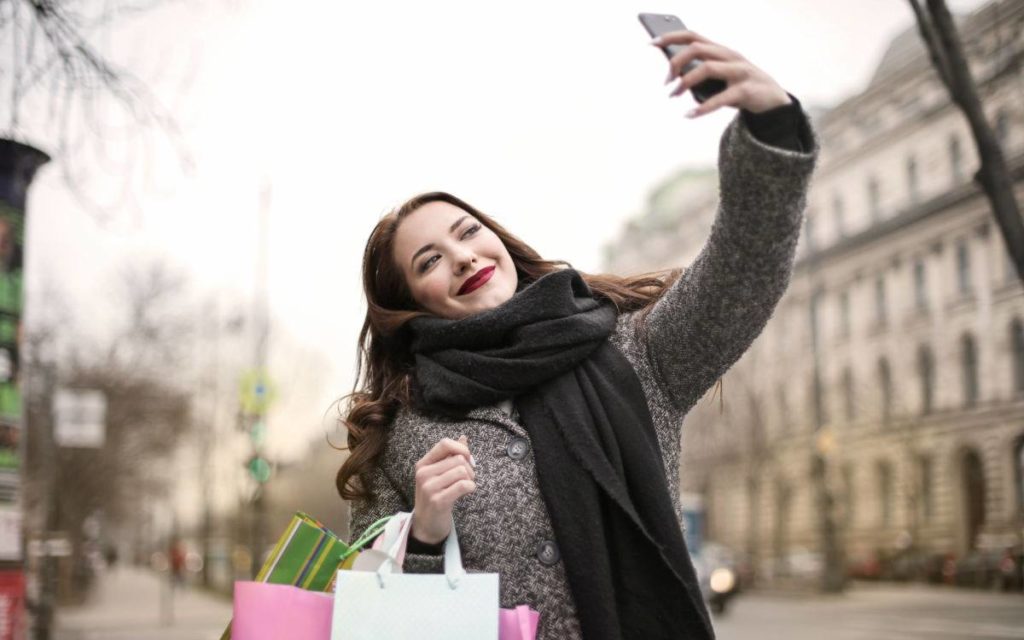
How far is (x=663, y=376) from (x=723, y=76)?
28.0 inches

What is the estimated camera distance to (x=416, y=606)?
80.4 inches

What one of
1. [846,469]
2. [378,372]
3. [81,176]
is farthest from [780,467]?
[378,372]

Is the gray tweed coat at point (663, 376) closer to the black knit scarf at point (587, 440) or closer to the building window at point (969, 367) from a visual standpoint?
the black knit scarf at point (587, 440)

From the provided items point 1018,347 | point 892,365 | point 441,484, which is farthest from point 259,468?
point 892,365

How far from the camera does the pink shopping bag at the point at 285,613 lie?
6.97ft

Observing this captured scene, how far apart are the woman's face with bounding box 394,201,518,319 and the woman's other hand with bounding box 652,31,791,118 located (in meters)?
0.79

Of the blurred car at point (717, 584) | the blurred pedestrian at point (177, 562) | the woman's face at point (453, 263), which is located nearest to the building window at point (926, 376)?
the blurred car at point (717, 584)

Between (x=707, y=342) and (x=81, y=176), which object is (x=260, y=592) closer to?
(x=707, y=342)

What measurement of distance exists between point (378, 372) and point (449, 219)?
0.41m

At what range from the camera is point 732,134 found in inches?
77.7

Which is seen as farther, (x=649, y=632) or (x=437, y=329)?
(x=437, y=329)

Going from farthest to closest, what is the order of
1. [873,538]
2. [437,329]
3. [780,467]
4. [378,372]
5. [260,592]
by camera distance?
[780,467] < [873,538] < [378,372] < [437,329] < [260,592]

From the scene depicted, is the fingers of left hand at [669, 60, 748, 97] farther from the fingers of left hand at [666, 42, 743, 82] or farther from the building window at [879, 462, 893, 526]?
the building window at [879, 462, 893, 526]

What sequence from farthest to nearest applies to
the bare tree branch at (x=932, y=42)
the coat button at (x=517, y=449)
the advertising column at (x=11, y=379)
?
the bare tree branch at (x=932, y=42) < the advertising column at (x=11, y=379) < the coat button at (x=517, y=449)
